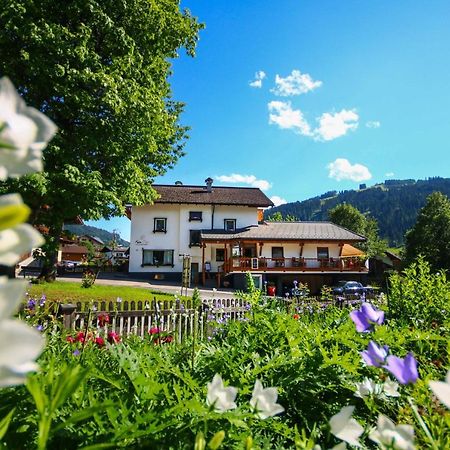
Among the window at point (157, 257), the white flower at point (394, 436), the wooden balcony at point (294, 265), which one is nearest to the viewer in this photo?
the white flower at point (394, 436)

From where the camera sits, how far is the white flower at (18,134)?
1.54ft

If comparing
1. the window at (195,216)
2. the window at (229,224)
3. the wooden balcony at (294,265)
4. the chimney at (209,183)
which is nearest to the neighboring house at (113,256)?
the window at (195,216)

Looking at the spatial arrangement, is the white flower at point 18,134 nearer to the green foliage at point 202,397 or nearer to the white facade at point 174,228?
the green foliage at point 202,397

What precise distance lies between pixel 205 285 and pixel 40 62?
75.5 feet

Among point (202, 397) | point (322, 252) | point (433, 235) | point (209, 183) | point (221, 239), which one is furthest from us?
point (433, 235)

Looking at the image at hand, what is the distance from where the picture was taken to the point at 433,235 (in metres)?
39.7

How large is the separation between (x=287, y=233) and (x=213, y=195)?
329 inches

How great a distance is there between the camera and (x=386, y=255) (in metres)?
58.3

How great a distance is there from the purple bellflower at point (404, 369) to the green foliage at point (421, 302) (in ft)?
10.4

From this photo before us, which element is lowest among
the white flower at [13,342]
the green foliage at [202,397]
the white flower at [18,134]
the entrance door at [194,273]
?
the entrance door at [194,273]

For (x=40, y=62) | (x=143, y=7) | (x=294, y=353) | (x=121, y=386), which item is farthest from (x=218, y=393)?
(x=143, y=7)

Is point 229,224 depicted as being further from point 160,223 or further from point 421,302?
point 421,302

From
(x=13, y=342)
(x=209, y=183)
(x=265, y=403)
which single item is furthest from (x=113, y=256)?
(x=13, y=342)

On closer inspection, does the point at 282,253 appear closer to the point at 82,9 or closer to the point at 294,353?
the point at 82,9
